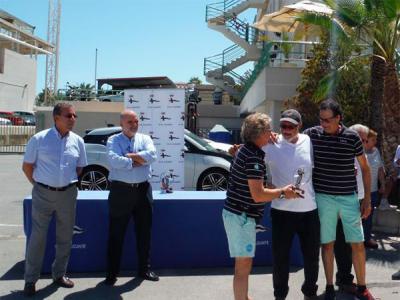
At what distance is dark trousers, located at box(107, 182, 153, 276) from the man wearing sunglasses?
158cm

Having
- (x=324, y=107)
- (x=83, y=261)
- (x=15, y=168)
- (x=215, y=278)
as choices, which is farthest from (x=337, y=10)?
(x=15, y=168)

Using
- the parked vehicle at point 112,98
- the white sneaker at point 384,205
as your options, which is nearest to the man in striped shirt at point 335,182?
the white sneaker at point 384,205

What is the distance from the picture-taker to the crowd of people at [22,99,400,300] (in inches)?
164

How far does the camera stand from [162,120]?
8453 mm

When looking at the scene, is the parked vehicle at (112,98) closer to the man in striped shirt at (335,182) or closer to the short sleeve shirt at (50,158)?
the short sleeve shirt at (50,158)

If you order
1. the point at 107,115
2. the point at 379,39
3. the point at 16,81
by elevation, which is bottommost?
the point at 107,115

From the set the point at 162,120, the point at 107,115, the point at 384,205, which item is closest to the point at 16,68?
the point at 107,115

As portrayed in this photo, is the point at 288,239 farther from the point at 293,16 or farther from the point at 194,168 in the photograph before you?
the point at 293,16

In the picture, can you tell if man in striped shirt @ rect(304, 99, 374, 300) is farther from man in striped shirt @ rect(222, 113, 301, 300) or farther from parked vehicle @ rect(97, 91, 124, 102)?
parked vehicle @ rect(97, 91, 124, 102)

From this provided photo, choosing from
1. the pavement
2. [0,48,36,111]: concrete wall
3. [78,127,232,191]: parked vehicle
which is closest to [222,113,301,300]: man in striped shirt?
the pavement

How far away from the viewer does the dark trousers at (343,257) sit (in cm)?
526

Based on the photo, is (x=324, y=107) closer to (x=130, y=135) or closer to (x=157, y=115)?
(x=130, y=135)

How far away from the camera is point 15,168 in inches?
789

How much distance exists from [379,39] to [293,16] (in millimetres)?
1943
